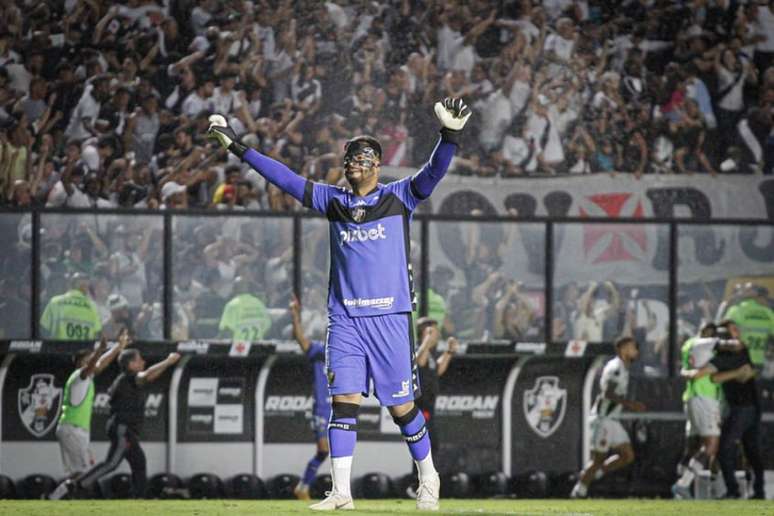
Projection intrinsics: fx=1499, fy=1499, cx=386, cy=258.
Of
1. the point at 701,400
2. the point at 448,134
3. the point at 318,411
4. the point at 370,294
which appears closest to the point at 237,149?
the point at 370,294

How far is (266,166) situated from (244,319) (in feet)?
26.1

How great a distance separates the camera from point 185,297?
16.6 meters

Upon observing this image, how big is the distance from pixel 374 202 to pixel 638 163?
39.1ft

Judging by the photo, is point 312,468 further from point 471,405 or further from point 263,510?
point 263,510

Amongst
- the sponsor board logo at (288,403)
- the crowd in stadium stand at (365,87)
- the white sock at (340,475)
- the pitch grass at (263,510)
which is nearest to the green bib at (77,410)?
the sponsor board logo at (288,403)

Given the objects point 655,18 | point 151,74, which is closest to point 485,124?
point 655,18

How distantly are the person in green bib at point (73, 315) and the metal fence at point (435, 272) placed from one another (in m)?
0.06

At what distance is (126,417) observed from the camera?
16.6 metres

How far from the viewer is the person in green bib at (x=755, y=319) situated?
1758 centimetres

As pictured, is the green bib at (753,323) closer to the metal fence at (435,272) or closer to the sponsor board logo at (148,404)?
the metal fence at (435,272)

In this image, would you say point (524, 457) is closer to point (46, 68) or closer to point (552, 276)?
point (552, 276)

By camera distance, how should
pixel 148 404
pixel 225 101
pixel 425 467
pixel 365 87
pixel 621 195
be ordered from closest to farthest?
pixel 425 467
pixel 148 404
pixel 621 195
pixel 225 101
pixel 365 87

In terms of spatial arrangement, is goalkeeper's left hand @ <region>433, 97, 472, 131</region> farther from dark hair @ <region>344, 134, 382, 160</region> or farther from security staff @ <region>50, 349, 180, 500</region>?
security staff @ <region>50, 349, 180, 500</region>

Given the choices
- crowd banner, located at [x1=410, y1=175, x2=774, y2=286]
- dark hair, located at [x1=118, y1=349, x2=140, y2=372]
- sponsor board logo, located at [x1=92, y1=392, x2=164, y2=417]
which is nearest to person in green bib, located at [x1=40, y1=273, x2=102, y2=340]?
dark hair, located at [x1=118, y1=349, x2=140, y2=372]
